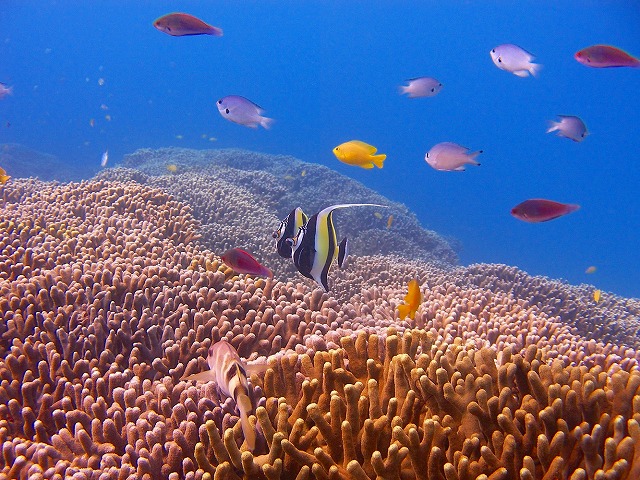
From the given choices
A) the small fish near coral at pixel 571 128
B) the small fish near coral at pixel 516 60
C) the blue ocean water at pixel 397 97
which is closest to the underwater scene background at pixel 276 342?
the small fish near coral at pixel 571 128

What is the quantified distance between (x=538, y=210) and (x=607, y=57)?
10.0 feet

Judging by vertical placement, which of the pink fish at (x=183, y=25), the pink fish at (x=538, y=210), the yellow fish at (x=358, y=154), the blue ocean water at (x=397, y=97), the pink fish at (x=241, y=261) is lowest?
the pink fish at (x=241, y=261)

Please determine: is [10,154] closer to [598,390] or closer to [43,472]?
[43,472]

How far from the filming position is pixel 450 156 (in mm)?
6484

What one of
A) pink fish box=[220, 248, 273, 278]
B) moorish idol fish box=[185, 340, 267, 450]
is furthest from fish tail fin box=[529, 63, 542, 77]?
moorish idol fish box=[185, 340, 267, 450]

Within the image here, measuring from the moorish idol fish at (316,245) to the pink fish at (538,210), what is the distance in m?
3.16

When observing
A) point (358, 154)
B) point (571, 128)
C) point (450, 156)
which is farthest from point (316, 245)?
point (571, 128)

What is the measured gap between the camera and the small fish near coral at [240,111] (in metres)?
6.90

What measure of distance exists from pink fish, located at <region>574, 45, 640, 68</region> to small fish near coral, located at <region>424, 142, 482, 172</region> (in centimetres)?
219

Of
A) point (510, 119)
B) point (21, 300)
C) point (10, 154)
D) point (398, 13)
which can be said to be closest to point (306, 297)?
point (21, 300)

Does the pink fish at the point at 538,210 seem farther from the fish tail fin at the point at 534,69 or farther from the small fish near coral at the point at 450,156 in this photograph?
the fish tail fin at the point at 534,69

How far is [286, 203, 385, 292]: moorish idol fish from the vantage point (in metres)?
2.98

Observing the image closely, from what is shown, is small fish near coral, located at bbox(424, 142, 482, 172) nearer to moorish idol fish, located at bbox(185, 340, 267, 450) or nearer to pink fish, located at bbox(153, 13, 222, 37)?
pink fish, located at bbox(153, 13, 222, 37)

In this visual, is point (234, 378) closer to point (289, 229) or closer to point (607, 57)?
point (289, 229)
